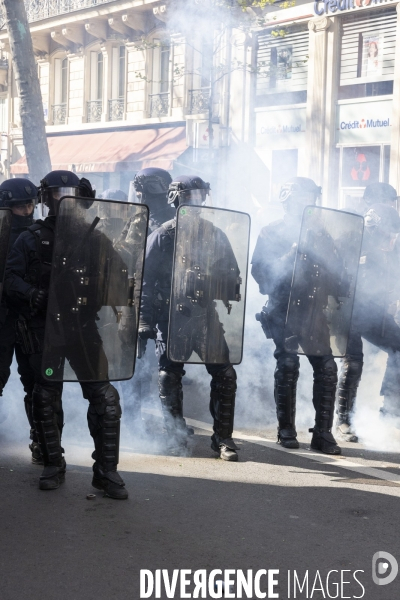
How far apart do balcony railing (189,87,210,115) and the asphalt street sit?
1590 cm

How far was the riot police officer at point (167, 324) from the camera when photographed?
210 inches

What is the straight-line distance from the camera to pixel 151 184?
662 cm

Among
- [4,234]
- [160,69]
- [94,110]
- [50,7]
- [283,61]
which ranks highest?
[50,7]

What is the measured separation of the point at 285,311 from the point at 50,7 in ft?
71.0

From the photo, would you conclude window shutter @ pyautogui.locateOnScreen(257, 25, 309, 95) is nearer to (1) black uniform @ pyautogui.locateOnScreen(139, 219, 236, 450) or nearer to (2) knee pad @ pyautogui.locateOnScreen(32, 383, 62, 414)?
(1) black uniform @ pyautogui.locateOnScreen(139, 219, 236, 450)

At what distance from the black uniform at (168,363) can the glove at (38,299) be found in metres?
1.16

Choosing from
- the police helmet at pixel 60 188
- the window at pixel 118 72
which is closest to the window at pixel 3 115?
the window at pixel 118 72

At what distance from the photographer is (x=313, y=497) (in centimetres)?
449

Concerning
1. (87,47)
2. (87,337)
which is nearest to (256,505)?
(87,337)

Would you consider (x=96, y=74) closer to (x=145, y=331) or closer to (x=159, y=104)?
(x=159, y=104)

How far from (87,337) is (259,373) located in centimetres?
339

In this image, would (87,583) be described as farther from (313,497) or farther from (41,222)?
(41,222)

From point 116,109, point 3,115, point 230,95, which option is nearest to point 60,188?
point 230,95

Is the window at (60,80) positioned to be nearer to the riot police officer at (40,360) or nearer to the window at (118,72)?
the window at (118,72)
